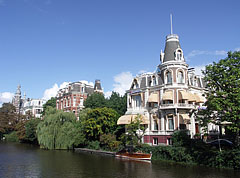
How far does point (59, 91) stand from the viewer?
2813 inches

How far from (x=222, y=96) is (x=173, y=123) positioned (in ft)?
37.1

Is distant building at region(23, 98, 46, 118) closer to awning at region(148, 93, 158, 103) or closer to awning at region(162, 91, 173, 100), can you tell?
awning at region(148, 93, 158, 103)

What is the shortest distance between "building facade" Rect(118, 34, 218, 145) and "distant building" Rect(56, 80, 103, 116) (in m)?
25.2

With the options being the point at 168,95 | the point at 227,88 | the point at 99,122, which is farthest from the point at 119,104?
the point at 227,88

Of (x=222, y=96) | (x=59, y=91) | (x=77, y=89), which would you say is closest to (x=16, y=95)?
(x=59, y=91)

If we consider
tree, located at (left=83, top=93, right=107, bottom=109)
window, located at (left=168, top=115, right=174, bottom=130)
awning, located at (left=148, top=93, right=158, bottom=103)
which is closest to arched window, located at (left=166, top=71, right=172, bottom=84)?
awning, located at (left=148, top=93, right=158, bottom=103)

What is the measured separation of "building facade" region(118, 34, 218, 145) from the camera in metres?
36.2

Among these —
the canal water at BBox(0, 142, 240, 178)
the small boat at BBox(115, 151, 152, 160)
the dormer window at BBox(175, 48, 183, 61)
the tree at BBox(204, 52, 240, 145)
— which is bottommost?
the canal water at BBox(0, 142, 240, 178)

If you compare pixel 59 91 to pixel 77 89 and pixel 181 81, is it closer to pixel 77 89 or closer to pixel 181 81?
pixel 77 89

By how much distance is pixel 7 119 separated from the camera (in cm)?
8119

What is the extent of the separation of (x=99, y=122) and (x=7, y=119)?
52514 millimetres

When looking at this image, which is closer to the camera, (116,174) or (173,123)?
(116,174)

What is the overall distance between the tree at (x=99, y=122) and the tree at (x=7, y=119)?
4773 cm

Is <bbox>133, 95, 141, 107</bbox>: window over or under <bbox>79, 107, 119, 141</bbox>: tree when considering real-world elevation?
over
